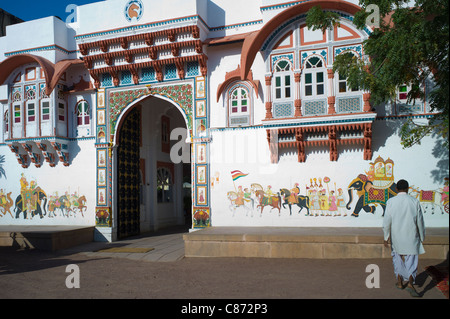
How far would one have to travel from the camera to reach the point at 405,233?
220 inches

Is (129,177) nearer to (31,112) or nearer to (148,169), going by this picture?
(148,169)

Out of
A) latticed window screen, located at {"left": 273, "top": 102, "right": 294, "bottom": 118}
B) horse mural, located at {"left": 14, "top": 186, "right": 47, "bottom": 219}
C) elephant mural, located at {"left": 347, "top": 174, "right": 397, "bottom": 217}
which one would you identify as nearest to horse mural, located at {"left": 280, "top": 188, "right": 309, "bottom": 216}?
elephant mural, located at {"left": 347, "top": 174, "right": 397, "bottom": 217}

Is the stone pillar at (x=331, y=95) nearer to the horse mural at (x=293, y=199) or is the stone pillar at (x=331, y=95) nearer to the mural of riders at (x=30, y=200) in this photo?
the horse mural at (x=293, y=199)

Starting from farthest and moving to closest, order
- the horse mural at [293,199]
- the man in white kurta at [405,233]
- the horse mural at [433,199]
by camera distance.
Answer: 1. the horse mural at [293,199]
2. the horse mural at [433,199]
3. the man in white kurta at [405,233]

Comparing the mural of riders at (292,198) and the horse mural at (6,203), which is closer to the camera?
the mural of riders at (292,198)

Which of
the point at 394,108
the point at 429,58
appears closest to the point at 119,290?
the point at 429,58

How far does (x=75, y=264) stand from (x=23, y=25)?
9.00m

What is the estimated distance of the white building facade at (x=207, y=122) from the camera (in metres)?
9.80

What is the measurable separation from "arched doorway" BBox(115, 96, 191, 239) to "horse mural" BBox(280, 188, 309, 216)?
210 inches

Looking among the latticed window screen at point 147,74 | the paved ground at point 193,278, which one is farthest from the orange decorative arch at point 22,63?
the paved ground at point 193,278

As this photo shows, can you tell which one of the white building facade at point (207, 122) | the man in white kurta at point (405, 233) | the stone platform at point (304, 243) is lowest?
the stone platform at point (304, 243)

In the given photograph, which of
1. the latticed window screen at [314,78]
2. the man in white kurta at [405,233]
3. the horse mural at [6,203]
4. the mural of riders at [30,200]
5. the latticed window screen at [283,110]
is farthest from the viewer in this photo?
the horse mural at [6,203]

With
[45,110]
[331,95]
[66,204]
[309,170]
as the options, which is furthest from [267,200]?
[45,110]

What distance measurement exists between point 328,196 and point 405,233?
14.9 ft
